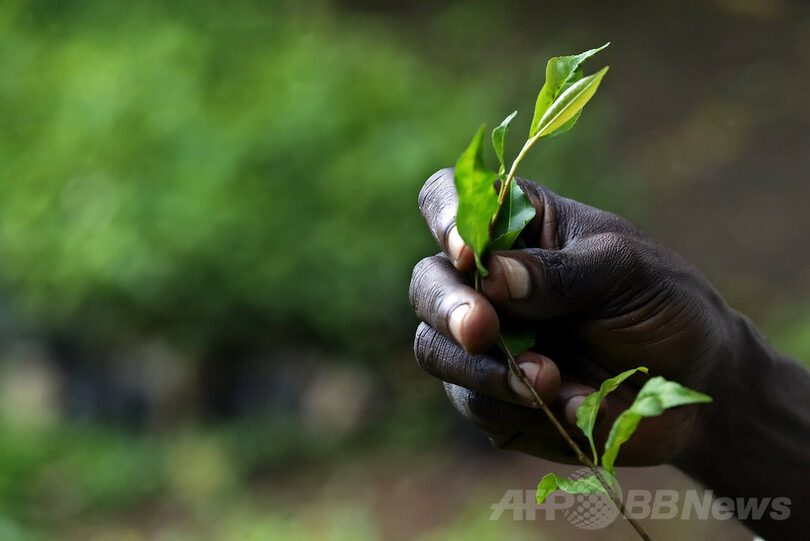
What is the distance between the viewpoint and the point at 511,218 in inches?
25.0

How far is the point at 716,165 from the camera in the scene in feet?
9.14

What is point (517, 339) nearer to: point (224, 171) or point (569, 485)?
point (569, 485)

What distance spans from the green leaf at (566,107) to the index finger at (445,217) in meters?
0.11

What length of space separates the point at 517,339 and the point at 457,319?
0.23ft

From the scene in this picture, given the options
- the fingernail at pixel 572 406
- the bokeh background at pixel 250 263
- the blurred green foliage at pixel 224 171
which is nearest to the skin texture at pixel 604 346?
the fingernail at pixel 572 406

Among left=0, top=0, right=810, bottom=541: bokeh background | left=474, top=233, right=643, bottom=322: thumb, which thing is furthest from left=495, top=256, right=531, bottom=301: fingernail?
left=0, top=0, right=810, bottom=541: bokeh background

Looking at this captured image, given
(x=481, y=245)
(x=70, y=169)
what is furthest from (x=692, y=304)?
(x=70, y=169)

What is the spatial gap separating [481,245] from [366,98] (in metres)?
1.75

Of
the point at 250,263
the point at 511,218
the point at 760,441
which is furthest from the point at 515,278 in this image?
the point at 250,263

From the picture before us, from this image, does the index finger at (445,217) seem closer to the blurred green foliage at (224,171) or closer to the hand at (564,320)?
the hand at (564,320)

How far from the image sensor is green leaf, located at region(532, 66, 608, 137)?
59 cm

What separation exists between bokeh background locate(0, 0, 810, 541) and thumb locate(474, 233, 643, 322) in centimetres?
139

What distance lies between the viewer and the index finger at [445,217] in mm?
660

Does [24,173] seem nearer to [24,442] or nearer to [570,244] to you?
[24,442]
